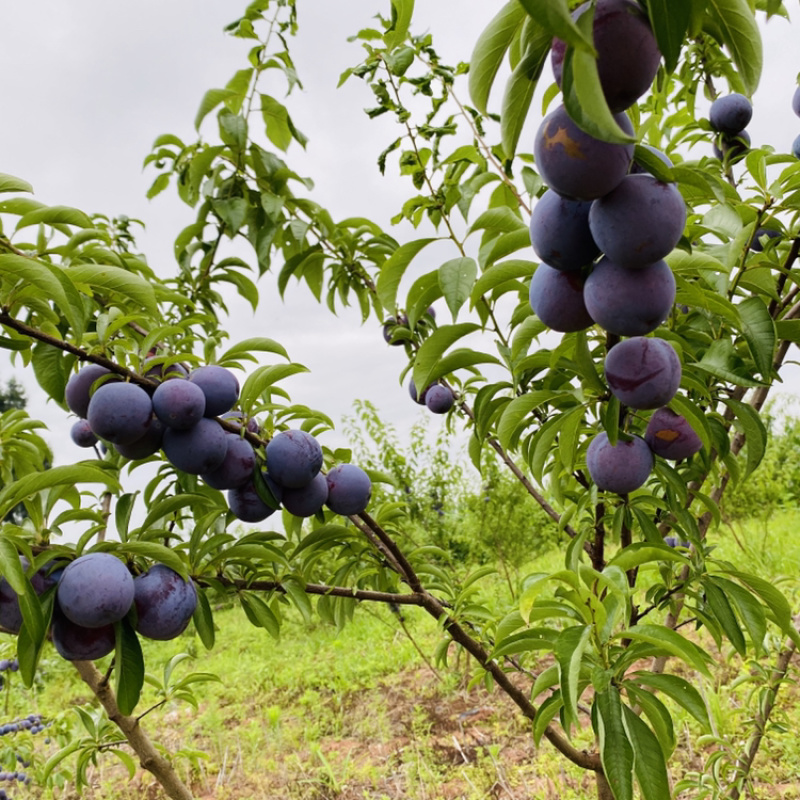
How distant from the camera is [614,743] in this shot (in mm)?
879

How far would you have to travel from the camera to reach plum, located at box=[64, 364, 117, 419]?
1.14 meters

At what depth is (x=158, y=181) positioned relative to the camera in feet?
6.65

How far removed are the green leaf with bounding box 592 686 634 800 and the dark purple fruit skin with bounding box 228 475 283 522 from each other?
694 millimetres

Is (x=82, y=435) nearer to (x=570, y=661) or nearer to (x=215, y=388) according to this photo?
(x=215, y=388)

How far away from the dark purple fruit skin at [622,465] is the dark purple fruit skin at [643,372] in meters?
0.27

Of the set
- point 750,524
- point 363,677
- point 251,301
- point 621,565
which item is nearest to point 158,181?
point 251,301

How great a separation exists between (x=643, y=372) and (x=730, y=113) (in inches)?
54.5

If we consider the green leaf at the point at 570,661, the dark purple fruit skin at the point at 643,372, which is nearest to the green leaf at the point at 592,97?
the dark purple fruit skin at the point at 643,372

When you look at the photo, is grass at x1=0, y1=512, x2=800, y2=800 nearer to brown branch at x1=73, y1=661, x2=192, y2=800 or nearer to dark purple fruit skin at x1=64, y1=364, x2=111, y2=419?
brown branch at x1=73, y1=661, x2=192, y2=800

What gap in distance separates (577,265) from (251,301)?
156cm

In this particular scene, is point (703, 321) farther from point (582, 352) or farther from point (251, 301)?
point (251, 301)

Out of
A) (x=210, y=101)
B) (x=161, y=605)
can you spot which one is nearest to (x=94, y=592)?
(x=161, y=605)

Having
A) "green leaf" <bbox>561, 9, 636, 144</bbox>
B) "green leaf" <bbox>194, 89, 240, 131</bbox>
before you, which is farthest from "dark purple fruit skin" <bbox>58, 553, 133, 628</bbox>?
"green leaf" <bbox>194, 89, 240, 131</bbox>

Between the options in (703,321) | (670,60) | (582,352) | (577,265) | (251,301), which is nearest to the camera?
(670,60)
